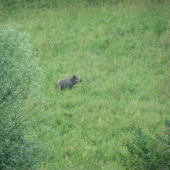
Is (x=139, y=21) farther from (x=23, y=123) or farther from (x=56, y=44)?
(x=23, y=123)

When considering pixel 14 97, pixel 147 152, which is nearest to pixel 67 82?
pixel 14 97

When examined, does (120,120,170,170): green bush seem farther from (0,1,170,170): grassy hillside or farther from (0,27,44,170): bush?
(0,27,44,170): bush

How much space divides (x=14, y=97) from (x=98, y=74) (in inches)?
374

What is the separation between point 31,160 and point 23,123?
1.24m

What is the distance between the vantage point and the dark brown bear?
1586 centimetres

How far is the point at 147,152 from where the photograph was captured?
822 cm

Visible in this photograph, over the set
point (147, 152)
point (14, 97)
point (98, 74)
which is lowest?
point (98, 74)

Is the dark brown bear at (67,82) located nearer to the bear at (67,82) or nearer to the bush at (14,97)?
the bear at (67,82)

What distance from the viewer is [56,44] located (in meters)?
21.0

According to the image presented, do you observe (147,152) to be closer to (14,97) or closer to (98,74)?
(14,97)

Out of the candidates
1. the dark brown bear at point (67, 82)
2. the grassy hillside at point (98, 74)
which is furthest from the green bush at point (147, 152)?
the dark brown bear at point (67, 82)

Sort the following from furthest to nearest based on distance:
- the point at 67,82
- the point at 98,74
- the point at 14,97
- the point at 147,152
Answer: the point at 98,74
the point at 67,82
the point at 147,152
the point at 14,97

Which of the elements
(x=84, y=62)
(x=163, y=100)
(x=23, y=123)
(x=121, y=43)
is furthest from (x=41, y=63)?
(x=23, y=123)

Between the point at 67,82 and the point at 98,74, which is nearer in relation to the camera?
the point at 67,82
